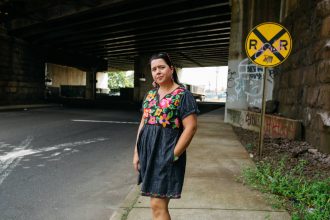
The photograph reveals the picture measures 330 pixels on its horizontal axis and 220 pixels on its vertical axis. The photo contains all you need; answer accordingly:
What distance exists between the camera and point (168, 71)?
2.19 metres

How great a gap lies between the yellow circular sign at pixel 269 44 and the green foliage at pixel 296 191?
226 cm

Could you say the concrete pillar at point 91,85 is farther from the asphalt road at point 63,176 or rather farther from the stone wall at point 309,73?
the stone wall at point 309,73

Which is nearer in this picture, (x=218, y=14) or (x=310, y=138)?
(x=310, y=138)

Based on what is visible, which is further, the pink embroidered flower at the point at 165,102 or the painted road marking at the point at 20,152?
the painted road marking at the point at 20,152

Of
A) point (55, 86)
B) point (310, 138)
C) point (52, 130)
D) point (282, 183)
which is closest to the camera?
point (282, 183)

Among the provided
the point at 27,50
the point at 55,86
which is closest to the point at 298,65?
the point at 27,50

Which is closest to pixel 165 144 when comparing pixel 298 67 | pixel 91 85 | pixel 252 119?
pixel 298 67

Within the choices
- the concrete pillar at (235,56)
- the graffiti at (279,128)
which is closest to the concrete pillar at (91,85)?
the concrete pillar at (235,56)

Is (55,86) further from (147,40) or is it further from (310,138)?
(310,138)

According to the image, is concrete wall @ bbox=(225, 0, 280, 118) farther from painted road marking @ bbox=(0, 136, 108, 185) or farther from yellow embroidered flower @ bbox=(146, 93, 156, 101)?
yellow embroidered flower @ bbox=(146, 93, 156, 101)

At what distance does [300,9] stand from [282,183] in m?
5.79

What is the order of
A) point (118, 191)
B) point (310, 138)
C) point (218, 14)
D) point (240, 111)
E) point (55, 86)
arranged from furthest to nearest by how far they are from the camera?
point (55, 86)
point (218, 14)
point (240, 111)
point (310, 138)
point (118, 191)

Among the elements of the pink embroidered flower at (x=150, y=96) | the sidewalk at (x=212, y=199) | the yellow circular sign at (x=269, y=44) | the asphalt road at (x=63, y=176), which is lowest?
the asphalt road at (x=63, y=176)

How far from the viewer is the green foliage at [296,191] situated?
2918mm
